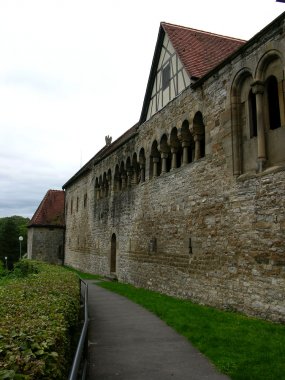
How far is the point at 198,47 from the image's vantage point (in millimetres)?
15227

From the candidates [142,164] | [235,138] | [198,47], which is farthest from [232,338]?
[198,47]

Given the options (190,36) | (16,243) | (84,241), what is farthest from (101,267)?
(16,243)

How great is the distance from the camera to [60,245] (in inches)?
1415

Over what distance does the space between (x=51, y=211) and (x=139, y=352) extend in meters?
32.4

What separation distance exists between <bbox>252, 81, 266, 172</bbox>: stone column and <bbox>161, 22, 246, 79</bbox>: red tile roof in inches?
149

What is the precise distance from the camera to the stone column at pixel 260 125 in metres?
9.52

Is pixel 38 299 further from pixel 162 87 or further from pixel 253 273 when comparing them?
pixel 162 87

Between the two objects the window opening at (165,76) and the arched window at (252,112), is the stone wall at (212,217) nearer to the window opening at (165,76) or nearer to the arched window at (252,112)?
the arched window at (252,112)

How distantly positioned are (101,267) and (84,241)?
5130 mm

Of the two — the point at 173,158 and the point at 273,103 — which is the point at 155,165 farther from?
the point at 273,103

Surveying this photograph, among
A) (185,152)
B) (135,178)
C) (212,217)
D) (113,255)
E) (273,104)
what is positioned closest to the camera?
(273,104)

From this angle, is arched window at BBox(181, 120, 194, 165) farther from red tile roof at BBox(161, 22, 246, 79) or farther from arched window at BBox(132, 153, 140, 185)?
arched window at BBox(132, 153, 140, 185)

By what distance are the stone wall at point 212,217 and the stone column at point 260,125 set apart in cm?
21

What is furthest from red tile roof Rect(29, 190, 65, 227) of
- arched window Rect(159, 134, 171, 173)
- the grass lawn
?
the grass lawn
